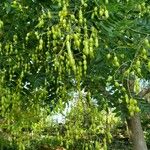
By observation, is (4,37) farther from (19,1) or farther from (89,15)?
(89,15)

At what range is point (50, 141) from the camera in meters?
10.2

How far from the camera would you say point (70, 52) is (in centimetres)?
296

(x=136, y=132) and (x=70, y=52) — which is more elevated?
(x=136, y=132)

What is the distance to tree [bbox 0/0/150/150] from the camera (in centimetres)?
314

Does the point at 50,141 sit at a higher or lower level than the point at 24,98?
higher

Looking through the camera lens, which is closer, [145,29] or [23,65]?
[145,29]

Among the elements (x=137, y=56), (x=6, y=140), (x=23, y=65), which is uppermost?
(x=6, y=140)

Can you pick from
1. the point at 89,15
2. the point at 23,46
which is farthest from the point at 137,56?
the point at 23,46

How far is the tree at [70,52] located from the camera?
3.14 meters

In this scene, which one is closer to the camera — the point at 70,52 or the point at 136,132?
the point at 70,52

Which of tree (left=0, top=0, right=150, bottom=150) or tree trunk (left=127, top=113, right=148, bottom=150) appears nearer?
tree (left=0, top=0, right=150, bottom=150)

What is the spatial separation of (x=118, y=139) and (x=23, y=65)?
6.95 metres

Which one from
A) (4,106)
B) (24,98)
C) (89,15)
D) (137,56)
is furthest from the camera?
(24,98)

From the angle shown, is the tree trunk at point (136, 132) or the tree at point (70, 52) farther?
the tree trunk at point (136, 132)
